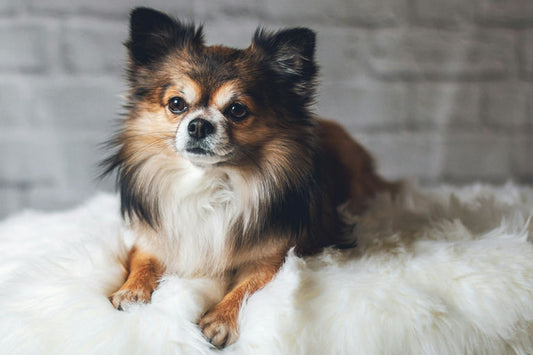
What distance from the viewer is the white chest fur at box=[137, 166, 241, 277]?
112 centimetres

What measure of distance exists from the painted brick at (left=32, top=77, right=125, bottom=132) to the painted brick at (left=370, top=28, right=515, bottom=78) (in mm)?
1228

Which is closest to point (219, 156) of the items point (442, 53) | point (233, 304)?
point (233, 304)

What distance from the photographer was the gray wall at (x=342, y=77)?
199cm

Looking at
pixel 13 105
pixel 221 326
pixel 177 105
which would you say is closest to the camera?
pixel 221 326

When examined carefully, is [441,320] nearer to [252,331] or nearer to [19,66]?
[252,331]

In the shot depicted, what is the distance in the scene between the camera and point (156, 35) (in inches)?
46.7

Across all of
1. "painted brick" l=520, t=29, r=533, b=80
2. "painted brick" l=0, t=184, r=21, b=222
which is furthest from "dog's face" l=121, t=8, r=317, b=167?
"painted brick" l=520, t=29, r=533, b=80

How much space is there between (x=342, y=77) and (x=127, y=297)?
→ 1491mm

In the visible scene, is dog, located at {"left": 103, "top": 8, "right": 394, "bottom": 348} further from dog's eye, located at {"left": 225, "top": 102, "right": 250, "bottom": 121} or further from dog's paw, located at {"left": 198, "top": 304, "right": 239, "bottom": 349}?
dog's paw, located at {"left": 198, "top": 304, "right": 239, "bottom": 349}

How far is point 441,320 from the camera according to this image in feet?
2.97

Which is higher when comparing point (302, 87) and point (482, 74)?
point (482, 74)

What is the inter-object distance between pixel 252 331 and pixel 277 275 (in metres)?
0.17

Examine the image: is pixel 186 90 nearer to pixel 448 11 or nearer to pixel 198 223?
pixel 198 223

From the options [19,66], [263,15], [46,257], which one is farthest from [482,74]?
[19,66]
